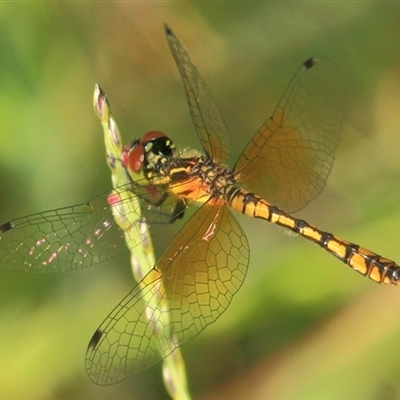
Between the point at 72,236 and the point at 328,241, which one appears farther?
the point at 328,241

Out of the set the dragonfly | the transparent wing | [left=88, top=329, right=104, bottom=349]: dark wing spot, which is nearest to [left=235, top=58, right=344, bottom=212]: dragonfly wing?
the dragonfly

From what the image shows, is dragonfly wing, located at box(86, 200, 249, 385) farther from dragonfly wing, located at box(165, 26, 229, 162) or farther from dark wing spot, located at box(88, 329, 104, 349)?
dragonfly wing, located at box(165, 26, 229, 162)

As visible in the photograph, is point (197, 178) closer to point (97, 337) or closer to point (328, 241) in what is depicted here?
point (328, 241)

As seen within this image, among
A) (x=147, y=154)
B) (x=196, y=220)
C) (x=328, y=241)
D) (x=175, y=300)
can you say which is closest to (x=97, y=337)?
(x=175, y=300)

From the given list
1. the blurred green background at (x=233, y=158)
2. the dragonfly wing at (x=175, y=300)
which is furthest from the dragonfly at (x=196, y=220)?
the blurred green background at (x=233, y=158)

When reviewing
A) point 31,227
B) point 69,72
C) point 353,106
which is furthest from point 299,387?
point 69,72

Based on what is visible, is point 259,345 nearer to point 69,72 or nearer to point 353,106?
point 353,106
